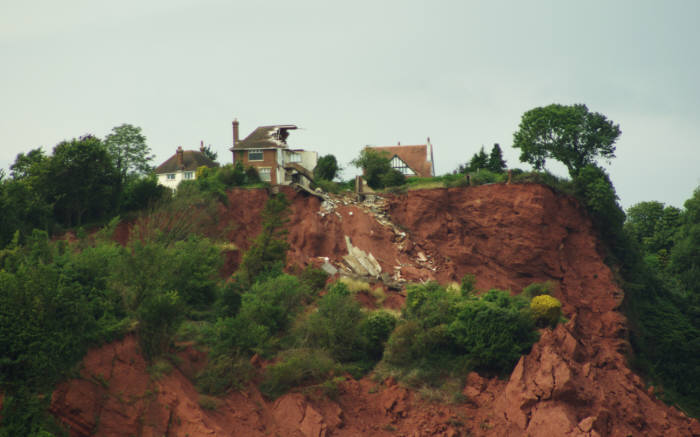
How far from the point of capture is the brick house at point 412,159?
6244 centimetres

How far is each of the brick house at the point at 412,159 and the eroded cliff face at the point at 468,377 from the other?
30.7 ft

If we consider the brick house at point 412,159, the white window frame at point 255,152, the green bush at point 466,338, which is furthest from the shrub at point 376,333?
the brick house at point 412,159

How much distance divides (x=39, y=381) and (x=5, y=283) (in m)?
3.55

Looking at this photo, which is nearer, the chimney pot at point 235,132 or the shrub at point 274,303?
the shrub at point 274,303

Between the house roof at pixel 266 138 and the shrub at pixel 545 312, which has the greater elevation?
the house roof at pixel 266 138

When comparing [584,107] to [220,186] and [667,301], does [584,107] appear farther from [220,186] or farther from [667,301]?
[220,186]

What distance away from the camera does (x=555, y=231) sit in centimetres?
5150

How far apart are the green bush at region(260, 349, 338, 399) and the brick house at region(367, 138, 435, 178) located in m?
28.1

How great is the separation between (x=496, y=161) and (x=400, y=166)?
26.1 ft

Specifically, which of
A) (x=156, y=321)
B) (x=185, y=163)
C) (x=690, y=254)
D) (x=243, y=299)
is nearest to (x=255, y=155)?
(x=185, y=163)

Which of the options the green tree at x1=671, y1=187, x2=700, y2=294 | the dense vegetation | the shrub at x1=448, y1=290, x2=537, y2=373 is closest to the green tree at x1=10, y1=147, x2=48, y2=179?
the dense vegetation

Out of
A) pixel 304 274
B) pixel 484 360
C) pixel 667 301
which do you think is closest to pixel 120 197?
pixel 304 274

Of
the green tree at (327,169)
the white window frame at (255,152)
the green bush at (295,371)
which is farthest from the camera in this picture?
the green tree at (327,169)

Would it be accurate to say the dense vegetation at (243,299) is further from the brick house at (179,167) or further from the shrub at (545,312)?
the brick house at (179,167)
